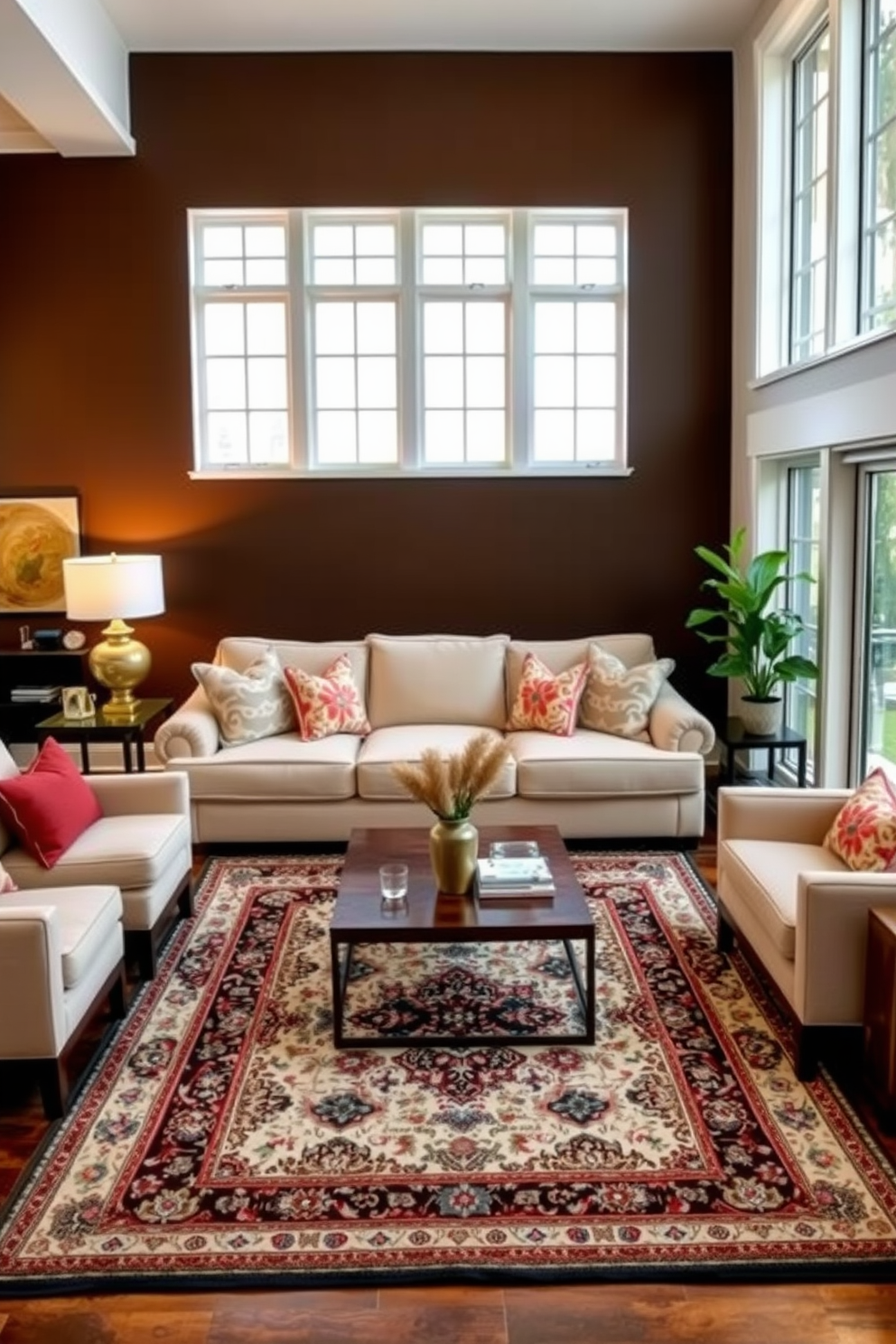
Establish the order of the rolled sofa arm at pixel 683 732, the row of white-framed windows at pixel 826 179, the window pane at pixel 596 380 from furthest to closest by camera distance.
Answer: the window pane at pixel 596 380 < the rolled sofa arm at pixel 683 732 < the row of white-framed windows at pixel 826 179

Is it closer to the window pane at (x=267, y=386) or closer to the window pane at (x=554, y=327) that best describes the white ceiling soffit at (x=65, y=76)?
the window pane at (x=267, y=386)

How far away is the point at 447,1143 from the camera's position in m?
2.68

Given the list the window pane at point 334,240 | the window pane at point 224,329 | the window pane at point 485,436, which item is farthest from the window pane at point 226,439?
the window pane at point 485,436

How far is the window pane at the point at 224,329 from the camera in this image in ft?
19.7

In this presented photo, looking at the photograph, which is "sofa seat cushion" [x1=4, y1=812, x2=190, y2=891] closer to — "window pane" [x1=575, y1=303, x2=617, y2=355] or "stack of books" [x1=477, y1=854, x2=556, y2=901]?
"stack of books" [x1=477, y1=854, x2=556, y2=901]

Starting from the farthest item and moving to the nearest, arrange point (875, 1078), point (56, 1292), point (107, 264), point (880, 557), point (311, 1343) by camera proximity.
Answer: point (107, 264) < point (880, 557) < point (875, 1078) < point (56, 1292) < point (311, 1343)

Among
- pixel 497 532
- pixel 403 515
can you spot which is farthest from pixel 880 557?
pixel 403 515

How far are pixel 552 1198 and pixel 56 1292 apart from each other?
1109mm

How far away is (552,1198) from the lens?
2457 mm

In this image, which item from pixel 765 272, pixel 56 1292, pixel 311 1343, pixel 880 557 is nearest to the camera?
pixel 311 1343

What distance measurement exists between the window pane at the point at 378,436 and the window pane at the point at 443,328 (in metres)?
0.46

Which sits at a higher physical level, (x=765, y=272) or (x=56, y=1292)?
(x=765, y=272)

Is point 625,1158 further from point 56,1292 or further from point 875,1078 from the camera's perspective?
point 56,1292

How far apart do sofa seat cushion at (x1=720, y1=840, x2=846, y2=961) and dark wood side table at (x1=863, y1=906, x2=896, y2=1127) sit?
0.76ft
